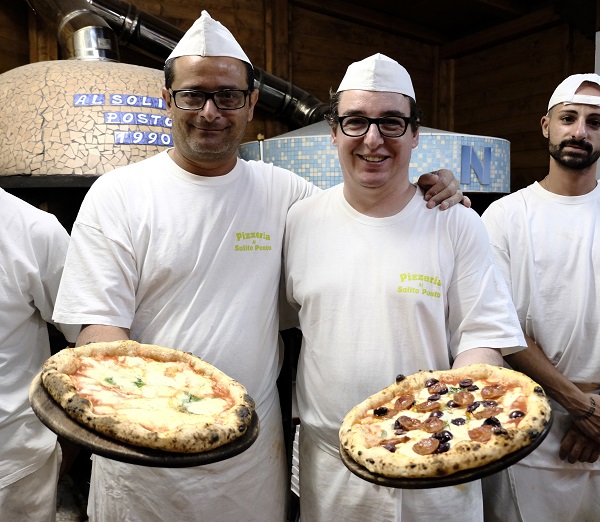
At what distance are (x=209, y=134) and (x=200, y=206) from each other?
0.21 meters

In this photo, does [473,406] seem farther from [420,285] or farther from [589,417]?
[589,417]

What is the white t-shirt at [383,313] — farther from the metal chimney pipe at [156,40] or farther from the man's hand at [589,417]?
the metal chimney pipe at [156,40]

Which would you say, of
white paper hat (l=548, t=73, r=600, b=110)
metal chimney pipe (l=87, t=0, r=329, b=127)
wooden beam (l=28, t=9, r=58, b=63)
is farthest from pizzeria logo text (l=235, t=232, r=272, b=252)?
wooden beam (l=28, t=9, r=58, b=63)

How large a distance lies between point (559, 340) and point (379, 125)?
3.60ft

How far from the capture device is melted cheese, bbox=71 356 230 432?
140 cm

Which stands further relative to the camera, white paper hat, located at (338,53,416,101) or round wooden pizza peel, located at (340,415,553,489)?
white paper hat, located at (338,53,416,101)

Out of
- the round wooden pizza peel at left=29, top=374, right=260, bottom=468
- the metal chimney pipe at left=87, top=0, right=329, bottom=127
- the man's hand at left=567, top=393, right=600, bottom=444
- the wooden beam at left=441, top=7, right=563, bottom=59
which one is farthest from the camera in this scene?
the wooden beam at left=441, top=7, right=563, bottom=59

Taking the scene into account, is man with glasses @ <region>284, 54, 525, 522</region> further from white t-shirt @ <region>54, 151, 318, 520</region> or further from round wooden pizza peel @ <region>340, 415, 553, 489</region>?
round wooden pizza peel @ <region>340, 415, 553, 489</region>

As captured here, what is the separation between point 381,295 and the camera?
5.70 feet

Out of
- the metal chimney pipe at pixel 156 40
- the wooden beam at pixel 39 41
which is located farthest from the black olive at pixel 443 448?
the wooden beam at pixel 39 41

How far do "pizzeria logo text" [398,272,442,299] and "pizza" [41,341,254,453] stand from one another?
21.1 inches

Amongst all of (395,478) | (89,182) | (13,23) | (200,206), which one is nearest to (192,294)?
(200,206)

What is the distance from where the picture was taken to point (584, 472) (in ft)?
7.54

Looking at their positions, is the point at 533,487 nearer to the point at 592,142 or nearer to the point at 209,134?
the point at 592,142
